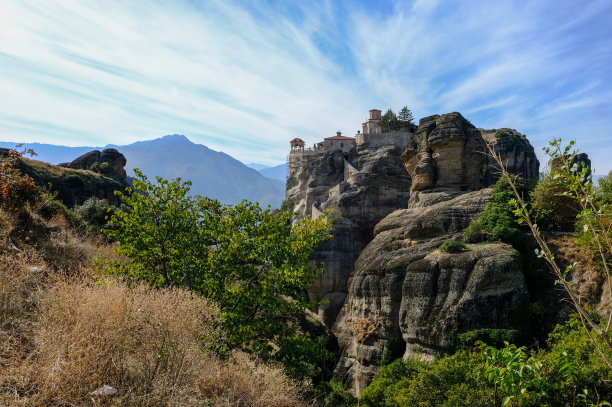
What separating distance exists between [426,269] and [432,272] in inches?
12.8

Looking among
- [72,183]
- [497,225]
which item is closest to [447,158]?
[497,225]

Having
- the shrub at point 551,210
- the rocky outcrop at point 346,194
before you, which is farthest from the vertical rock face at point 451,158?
the rocky outcrop at point 346,194

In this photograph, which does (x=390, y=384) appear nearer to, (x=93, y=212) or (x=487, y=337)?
(x=487, y=337)

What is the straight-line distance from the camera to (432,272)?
1841 centimetres

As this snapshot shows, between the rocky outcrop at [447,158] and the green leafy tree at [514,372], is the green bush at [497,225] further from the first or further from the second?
the green leafy tree at [514,372]

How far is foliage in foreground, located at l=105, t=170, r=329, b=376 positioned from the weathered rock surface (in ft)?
25.8

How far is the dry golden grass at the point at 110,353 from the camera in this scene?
5.07 meters

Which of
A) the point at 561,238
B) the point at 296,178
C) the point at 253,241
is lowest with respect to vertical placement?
the point at 253,241

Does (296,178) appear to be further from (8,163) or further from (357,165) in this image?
(8,163)

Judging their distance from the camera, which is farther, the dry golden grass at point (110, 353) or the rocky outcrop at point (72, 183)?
the rocky outcrop at point (72, 183)

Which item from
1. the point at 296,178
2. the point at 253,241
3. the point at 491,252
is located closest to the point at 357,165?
the point at 296,178

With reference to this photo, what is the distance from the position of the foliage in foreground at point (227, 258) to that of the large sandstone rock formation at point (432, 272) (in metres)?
2.60

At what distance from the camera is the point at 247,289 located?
10797 millimetres

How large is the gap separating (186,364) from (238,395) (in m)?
1.20
